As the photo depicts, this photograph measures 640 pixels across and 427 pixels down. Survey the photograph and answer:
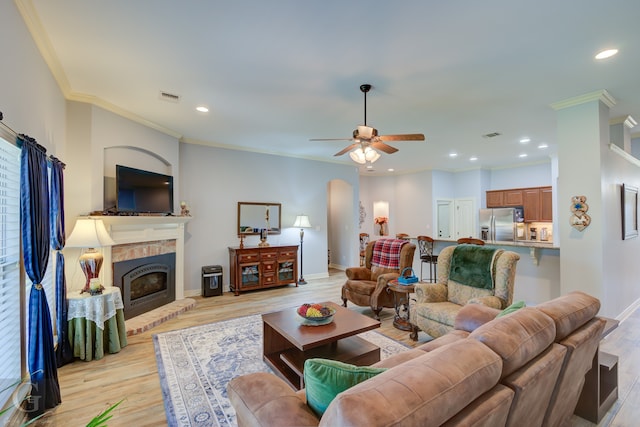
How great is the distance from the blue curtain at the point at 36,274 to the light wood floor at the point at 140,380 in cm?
19

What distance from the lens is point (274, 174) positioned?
616 cm

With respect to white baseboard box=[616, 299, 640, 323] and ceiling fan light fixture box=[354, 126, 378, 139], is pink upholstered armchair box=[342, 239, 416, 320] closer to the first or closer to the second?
ceiling fan light fixture box=[354, 126, 378, 139]

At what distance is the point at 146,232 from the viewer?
414cm

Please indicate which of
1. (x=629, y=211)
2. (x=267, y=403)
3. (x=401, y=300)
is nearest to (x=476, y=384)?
(x=267, y=403)

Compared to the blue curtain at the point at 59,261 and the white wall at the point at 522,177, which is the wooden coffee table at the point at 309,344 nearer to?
the blue curtain at the point at 59,261

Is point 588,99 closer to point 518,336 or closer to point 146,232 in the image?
point 518,336

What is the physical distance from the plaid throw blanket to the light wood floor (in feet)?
2.34

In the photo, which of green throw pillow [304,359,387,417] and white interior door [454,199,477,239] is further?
white interior door [454,199,477,239]

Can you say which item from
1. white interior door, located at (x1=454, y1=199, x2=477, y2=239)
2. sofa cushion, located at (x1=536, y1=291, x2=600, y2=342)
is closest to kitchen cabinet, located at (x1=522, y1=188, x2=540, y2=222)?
white interior door, located at (x1=454, y1=199, x2=477, y2=239)

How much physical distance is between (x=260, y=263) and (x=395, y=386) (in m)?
4.88

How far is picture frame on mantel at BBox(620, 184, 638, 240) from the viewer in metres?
3.76

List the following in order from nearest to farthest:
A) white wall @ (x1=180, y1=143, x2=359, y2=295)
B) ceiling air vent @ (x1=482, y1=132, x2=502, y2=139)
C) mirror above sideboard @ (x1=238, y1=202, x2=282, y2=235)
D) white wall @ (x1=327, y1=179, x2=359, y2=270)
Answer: ceiling air vent @ (x1=482, y1=132, x2=502, y2=139) < white wall @ (x1=180, y1=143, x2=359, y2=295) < mirror above sideboard @ (x1=238, y1=202, x2=282, y2=235) < white wall @ (x1=327, y1=179, x2=359, y2=270)

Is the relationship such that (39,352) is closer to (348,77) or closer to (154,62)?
(154,62)

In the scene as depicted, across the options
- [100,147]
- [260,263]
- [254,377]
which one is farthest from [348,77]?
[260,263]
